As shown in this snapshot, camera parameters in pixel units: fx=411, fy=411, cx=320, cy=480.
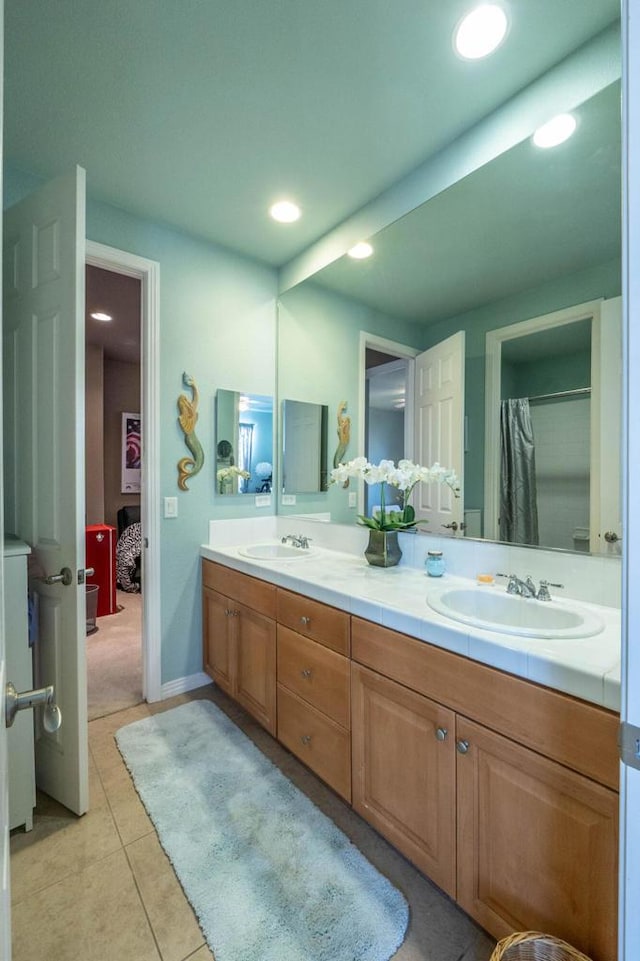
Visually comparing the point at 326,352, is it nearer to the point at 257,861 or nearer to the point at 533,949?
the point at 257,861

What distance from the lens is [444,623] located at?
1136mm

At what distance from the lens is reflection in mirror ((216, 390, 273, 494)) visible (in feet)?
8.06

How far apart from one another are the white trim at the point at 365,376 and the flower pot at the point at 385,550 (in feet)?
1.08

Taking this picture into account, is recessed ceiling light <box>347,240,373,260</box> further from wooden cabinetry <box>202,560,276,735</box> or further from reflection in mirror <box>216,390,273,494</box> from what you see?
wooden cabinetry <box>202,560,276,735</box>

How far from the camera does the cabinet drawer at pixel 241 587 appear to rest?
1.82 meters

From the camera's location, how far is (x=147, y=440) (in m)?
2.18

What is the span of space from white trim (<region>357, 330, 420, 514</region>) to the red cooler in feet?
8.41

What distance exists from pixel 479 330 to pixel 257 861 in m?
2.05

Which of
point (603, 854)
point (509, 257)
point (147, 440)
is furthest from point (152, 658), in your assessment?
point (509, 257)

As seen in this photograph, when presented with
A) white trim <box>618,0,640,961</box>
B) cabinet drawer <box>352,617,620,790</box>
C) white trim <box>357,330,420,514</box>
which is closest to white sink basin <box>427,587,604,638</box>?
cabinet drawer <box>352,617,620,790</box>

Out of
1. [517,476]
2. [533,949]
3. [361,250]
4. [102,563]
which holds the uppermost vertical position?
[361,250]

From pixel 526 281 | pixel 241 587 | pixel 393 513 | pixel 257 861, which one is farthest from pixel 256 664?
pixel 526 281

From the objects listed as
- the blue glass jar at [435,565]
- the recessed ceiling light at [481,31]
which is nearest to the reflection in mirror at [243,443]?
the blue glass jar at [435,565]

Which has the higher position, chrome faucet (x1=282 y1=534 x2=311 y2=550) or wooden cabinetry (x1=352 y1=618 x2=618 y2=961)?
chrome faucet (x1=282 y1=534 x2=311 y2=550)
